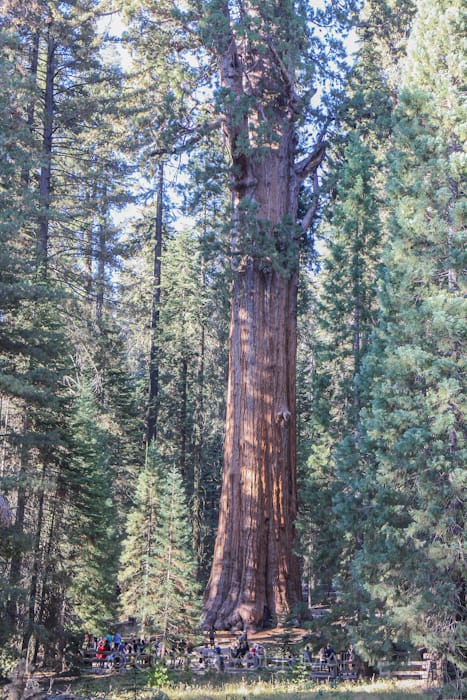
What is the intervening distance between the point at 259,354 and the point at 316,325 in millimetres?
1738

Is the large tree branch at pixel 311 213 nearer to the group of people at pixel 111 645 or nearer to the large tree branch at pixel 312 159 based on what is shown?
the large tree branch at pixel 312 159

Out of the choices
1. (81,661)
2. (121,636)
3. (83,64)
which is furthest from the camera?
(121,636)

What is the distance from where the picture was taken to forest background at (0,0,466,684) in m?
10.3

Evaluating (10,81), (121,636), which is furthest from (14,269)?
(121,636)

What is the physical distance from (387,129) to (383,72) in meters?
4.39

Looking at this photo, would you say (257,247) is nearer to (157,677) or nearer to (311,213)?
(311,213)

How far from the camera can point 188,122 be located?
17672 mm

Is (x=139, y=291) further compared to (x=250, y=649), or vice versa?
(x=139, y=291)

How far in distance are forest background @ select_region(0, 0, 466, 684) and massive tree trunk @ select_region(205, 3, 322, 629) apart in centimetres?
50

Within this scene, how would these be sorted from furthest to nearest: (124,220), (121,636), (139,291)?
(124,220)
(139,291)
(121,636)

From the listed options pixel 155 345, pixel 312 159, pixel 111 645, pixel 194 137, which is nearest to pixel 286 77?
pixel 312 159

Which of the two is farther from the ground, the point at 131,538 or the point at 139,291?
the point at 139,291

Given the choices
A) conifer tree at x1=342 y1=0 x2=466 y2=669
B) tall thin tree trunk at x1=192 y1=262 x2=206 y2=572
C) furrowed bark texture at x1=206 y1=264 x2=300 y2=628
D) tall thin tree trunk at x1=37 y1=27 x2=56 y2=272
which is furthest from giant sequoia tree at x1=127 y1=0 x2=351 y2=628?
tall thin tree trunk at x1=192 y1=262 x2=206 y2=572

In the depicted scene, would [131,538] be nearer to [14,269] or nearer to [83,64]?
[14,269]
